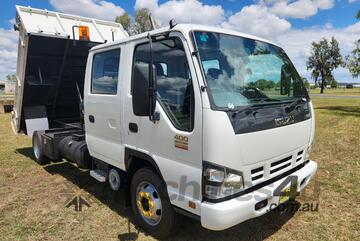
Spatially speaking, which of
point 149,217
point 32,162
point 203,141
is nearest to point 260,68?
point 203,141

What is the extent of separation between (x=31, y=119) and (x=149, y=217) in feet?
14.7

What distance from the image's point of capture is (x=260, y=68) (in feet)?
11.6

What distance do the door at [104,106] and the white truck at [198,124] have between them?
1 centimetres

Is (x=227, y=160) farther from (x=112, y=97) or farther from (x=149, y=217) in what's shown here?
(x=112, y=97)

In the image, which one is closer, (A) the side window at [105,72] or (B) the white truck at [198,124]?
(B) the white truck at [198,124]

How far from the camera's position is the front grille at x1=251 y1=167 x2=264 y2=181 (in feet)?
9.75

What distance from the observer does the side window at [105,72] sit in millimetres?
3971

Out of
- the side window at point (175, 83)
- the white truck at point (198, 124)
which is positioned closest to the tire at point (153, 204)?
the white truck at point (198, 124)

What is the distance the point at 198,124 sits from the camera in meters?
2.82

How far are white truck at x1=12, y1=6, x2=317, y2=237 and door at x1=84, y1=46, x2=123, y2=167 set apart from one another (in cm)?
1

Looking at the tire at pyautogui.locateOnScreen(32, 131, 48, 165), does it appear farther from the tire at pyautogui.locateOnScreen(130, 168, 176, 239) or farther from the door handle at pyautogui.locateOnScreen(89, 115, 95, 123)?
the tire at pyautogui.locateOnScreen(130, 168, 176, 239)

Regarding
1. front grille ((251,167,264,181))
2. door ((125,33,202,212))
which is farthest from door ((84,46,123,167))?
front grille ((251,167,264,181))

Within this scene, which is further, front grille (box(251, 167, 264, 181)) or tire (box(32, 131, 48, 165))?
tire (box(32, 131, 48, 165))

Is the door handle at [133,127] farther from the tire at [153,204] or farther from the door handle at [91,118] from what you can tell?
the door handle at [91,118]
